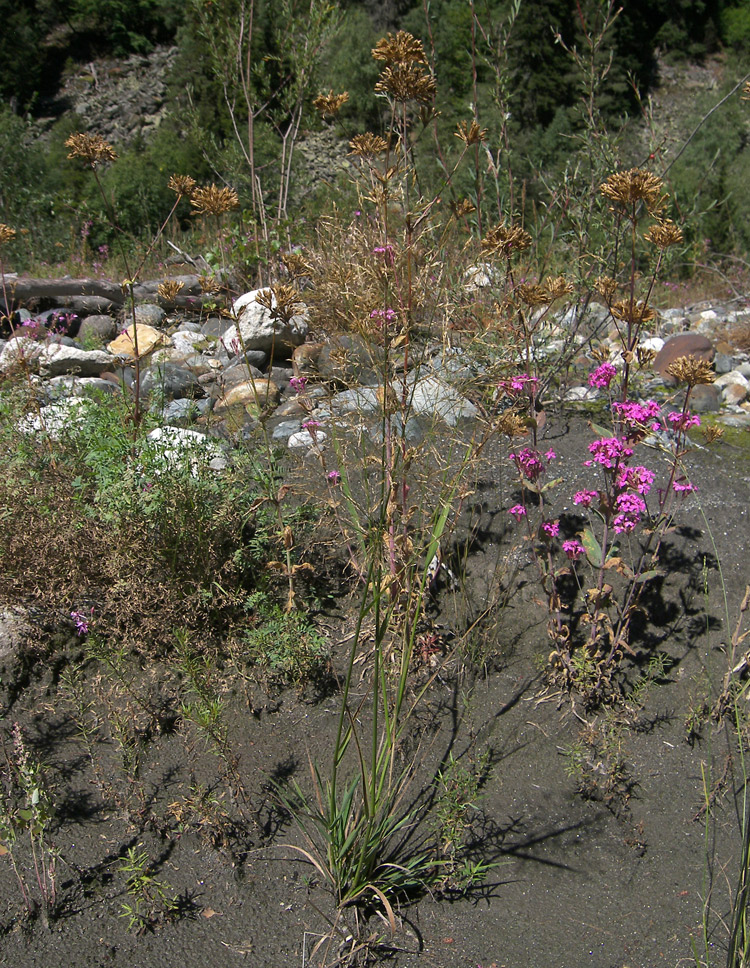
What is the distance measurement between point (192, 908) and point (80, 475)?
1.49 m

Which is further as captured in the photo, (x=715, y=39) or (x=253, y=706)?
(x=715, y=39)

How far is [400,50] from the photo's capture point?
188 centimetres

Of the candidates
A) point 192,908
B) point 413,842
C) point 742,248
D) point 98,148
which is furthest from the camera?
point 742,248

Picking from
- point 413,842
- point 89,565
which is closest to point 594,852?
point 413,842

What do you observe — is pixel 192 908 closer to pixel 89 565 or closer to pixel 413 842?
pixel 413 842

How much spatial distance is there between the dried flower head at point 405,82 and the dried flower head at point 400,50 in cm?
2

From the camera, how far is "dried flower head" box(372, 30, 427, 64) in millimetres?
1877

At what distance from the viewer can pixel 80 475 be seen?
8.81ft

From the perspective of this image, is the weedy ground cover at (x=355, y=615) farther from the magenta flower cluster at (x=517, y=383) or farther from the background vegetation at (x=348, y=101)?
the background vegetation at (x=348, y=101)

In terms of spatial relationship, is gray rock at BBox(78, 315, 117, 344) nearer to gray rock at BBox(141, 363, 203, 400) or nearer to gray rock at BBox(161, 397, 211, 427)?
gray rock at BBox(141, 363, 203, 400)

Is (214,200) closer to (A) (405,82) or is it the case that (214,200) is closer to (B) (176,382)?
(A) (405,82)

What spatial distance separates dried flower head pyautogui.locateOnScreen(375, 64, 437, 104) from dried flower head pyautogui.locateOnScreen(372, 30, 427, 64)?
0.05 feet

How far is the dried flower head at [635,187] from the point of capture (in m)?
1.89

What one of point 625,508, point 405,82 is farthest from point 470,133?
point 625,508
